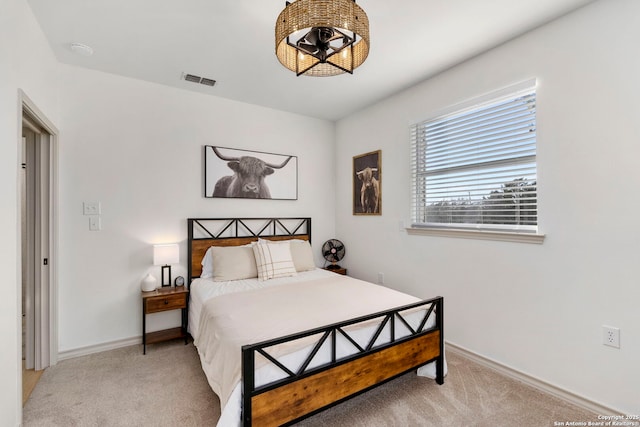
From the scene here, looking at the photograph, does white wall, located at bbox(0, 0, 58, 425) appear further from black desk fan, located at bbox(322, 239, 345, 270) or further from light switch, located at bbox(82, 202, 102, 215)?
black desk fan, located at bbox(322, 239, 345, 270)

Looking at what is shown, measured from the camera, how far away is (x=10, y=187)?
1703mm

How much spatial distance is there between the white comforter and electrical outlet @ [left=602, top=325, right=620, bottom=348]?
1.13m

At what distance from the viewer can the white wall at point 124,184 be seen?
2.82 metres

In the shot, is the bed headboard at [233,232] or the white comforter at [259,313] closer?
the white comforter at [259,313]

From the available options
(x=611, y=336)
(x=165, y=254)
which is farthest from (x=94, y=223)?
(x=611, y=336)

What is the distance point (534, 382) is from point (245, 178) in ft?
11.2

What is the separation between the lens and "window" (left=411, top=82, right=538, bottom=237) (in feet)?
7.71

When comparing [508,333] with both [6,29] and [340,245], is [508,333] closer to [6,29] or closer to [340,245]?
[340,245]

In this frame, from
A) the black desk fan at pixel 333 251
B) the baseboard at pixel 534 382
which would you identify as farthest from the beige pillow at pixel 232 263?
the baseboard at pixel 534 382

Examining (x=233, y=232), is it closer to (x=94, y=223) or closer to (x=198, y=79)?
(x=94, y=223)

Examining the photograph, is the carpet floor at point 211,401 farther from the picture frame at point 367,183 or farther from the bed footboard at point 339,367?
the picture frame at point 367,183

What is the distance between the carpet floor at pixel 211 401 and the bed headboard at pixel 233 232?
113cm

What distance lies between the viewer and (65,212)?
9.15 feet

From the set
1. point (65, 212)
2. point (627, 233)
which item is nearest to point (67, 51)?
point (65, 212)
